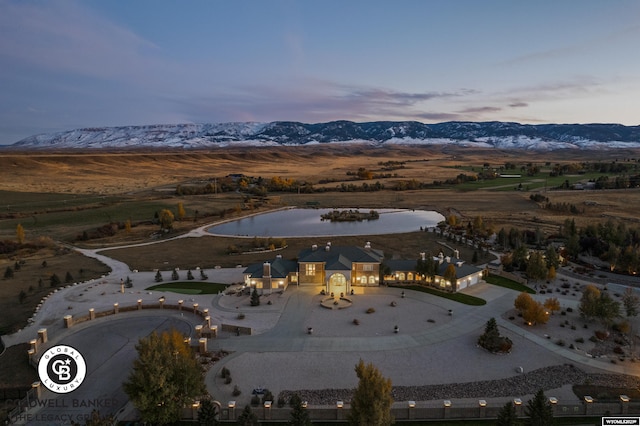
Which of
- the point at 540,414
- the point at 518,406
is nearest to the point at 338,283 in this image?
the point at 518,406

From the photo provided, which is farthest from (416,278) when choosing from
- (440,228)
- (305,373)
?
(440,228)

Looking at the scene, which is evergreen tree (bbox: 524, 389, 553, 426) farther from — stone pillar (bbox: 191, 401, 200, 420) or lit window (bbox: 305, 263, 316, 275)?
lit window (bbox: 305, 263, 316, 275)

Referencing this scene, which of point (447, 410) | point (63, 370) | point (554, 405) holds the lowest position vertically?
point (447, 410)

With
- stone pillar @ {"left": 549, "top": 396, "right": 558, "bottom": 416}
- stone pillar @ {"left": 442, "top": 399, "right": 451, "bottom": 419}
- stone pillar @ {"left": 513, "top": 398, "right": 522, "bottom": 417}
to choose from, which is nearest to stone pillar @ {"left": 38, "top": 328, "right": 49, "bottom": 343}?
stone pillar @ {"left": 442, "top": 399, "right": 451, "bottom": 419}

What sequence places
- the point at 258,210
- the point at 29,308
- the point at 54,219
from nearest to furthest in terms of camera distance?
the point at 29,308 < the point at 54,219 < the point at 258,210

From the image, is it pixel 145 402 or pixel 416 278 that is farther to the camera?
pixel 416 278

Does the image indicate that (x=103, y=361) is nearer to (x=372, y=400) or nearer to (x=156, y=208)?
(x=372, y=400)

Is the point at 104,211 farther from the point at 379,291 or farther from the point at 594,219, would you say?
the point at 594,219
